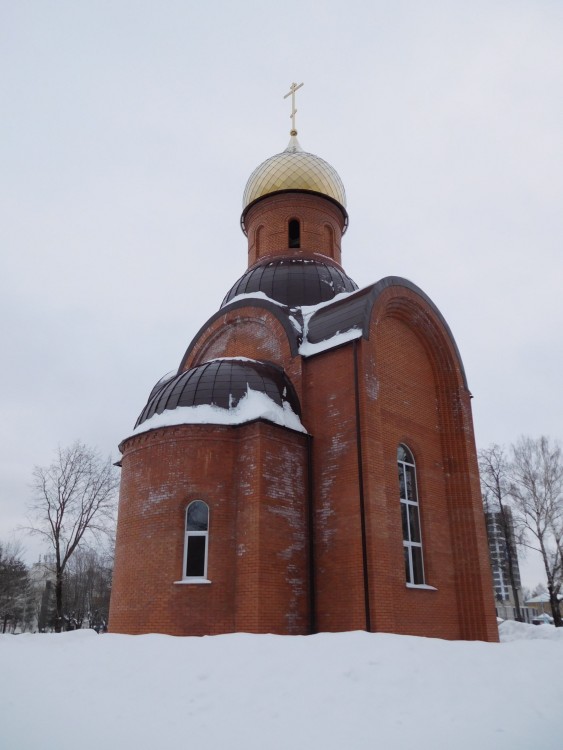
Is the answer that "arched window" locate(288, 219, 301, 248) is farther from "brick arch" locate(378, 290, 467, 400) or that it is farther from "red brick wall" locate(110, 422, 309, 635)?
"red brick wall" locate(110, 422, 309, 635)

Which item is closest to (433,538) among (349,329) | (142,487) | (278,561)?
(278,561)

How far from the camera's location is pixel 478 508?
1181 centimetres

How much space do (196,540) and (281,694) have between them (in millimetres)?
4597

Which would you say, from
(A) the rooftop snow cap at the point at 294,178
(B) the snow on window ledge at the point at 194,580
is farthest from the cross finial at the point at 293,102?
(B) the snow on window ledge at the point at 194,580

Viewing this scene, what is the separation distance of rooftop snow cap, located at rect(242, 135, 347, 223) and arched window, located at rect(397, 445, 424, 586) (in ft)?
25.4

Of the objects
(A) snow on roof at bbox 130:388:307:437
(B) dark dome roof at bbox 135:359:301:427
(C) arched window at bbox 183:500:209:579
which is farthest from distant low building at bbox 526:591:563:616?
(C) arched window at bbox 183:500:209:579

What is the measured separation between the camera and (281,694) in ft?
16.8

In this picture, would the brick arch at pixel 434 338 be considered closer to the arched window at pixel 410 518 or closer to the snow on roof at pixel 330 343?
the snow on roof at pixel 330 343

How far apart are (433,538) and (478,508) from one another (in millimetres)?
1234

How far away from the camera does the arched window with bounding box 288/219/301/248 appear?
15.6m

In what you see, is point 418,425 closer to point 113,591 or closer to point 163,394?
point 163,394

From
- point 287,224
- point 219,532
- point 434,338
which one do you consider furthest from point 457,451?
point 287,224

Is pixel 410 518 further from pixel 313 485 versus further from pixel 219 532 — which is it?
pixel 219 532

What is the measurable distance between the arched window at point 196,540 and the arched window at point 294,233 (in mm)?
8168
